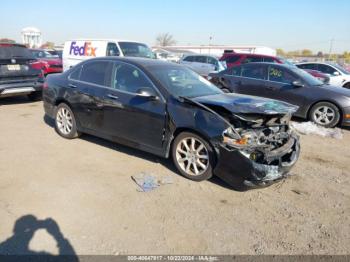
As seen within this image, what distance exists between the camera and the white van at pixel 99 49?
11.7 m

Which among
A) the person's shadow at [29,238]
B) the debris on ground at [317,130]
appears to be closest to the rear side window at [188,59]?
the debris on ground at [317,130]

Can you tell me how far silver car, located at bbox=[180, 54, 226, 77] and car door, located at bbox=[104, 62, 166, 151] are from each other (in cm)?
1235

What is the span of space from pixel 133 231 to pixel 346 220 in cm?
237

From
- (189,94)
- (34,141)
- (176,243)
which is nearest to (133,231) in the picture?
(176,243)

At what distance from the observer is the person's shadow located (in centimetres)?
279

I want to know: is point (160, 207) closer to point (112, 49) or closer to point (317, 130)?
point (317, 130)

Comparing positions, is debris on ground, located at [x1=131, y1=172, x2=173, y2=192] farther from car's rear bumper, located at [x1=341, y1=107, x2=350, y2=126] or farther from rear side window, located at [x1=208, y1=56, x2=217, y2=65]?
rear side window, located at [x1=208, y1=56, x2=217, y2=65]

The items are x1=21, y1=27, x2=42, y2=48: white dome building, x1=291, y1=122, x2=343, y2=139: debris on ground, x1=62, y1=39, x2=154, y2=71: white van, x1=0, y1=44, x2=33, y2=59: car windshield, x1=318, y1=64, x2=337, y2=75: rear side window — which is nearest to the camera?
x1=291, y1=122, x2=343, y2=139: debris on ground

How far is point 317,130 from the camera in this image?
7301 mm

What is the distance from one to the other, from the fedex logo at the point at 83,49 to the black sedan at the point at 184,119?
6849 millimetres

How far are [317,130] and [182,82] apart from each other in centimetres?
403

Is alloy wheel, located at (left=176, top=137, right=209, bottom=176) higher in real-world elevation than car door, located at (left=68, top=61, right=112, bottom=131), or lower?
lower

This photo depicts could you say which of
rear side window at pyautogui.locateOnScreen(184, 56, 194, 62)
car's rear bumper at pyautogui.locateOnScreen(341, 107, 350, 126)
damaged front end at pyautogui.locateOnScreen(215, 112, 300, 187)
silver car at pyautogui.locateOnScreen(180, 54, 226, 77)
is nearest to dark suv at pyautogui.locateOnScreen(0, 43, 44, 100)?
damaged front end at pyautogui.locateOnScreen(215, 112, 300, 187)

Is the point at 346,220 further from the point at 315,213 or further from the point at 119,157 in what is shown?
the point at 119,157
